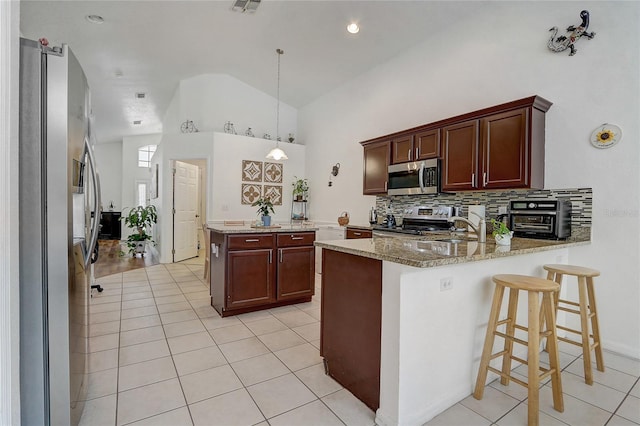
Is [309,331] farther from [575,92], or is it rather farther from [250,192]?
[250,192]

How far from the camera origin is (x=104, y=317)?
3.21 m

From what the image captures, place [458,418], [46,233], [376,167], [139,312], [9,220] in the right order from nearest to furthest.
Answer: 1. [9,220]
2. [46,233]
3. [458,418]
4. [139,312]
5. [376,167]

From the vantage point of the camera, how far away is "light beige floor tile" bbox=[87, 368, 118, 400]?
1914 mm

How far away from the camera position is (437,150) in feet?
12.2

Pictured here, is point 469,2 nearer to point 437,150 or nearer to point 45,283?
point 437,150

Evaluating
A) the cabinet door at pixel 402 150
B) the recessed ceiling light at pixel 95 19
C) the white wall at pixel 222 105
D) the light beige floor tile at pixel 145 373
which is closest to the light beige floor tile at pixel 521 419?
the light beige floor tile at pixel 145 373

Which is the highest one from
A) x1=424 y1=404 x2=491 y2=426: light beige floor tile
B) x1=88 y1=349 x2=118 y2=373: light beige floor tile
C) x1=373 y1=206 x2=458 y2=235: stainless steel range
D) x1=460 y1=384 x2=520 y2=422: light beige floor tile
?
x1=373 y1=206 x2=458 y2=235: stainless steel range

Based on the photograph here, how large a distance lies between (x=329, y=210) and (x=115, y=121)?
654 centimetres

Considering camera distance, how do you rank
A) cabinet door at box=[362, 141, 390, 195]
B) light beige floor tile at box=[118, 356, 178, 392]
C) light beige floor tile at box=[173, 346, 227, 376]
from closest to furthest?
light beige floor tile at box=[118, 356, 178, 392], light beige floor tile at box=[173, 346, 227, 376], cabinet door at box=[362, 141, 390, 195]

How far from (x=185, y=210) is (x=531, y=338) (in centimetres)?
639

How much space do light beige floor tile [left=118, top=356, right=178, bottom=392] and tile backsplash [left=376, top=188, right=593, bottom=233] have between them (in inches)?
138

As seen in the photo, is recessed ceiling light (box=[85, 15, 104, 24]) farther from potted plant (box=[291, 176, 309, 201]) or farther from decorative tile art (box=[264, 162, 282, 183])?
potted plant (box=[291, 176, 309, 201])

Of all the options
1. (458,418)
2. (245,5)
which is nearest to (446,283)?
(458,418)

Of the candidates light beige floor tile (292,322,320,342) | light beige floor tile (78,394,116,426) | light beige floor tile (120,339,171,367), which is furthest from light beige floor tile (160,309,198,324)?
light beige floor tile (78,394,116,426)
